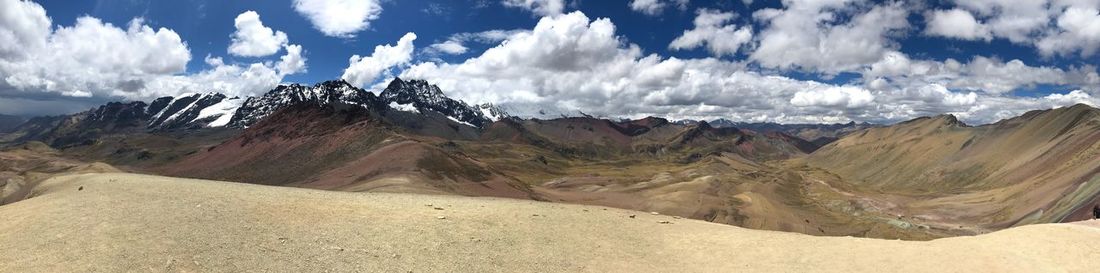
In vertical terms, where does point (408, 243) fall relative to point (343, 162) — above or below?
below

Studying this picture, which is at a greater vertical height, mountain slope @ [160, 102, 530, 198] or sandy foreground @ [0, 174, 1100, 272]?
mountain slope @ [160, 102, 530, 198]

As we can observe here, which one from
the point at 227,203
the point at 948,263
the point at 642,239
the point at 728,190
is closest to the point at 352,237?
the point at 227,203

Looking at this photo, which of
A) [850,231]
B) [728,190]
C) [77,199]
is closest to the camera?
[77,199]

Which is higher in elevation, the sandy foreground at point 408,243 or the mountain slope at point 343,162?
the mountain slope at point 343,162

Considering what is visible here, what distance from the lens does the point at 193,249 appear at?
2481 cm

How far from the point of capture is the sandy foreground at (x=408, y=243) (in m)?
24.1

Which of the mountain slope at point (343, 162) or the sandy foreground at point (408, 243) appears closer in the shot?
the sandy foreground at point (408, 243)

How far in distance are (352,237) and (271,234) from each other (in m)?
3.59

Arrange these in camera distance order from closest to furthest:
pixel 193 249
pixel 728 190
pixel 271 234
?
pixel 193 249
pixel 271 234
pixel 728 190

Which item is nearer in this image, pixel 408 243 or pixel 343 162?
pixel 408 243

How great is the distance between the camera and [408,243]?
29359 millimetres

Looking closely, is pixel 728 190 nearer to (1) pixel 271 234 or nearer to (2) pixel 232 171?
(2) pixel 232 171

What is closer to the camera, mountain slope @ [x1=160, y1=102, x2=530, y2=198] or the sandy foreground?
the sandy foreground

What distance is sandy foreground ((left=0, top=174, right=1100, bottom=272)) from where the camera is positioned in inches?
949
